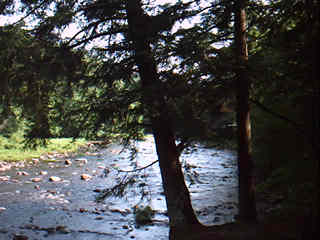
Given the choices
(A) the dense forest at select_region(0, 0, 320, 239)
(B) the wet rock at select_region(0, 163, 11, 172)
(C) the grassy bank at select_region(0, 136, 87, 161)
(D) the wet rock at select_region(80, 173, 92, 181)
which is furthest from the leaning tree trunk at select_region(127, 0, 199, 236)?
(B) the wet rock at select_region(0, 163, 11, 172)

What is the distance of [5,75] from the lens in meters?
5.45

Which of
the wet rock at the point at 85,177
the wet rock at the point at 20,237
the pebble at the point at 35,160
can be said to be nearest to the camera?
the wet rock at the point at 20,237

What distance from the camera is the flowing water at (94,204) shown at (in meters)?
8.03

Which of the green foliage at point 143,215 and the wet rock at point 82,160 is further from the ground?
the wet rock at point 82,160

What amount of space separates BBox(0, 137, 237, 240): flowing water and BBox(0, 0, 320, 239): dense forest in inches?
31.4

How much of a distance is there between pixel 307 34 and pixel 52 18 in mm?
3772

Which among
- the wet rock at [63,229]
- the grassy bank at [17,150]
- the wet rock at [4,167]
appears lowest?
the wet rock at [63,229]

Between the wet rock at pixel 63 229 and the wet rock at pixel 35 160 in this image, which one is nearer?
the wet rock at pixel 63 229

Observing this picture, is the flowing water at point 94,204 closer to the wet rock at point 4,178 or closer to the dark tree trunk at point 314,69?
the wet rock at point 4,178

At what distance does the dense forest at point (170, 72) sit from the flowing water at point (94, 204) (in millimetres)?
797

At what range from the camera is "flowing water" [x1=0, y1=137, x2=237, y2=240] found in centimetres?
803

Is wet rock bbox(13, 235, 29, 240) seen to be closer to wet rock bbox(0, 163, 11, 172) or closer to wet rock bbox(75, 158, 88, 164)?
wet rock bbox(0, 163, 11, 172)

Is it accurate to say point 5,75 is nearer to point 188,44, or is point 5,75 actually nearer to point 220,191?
point 188,44

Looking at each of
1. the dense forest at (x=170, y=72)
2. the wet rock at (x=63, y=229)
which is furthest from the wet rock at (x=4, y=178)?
the dense forest at (x=170, y=72)
